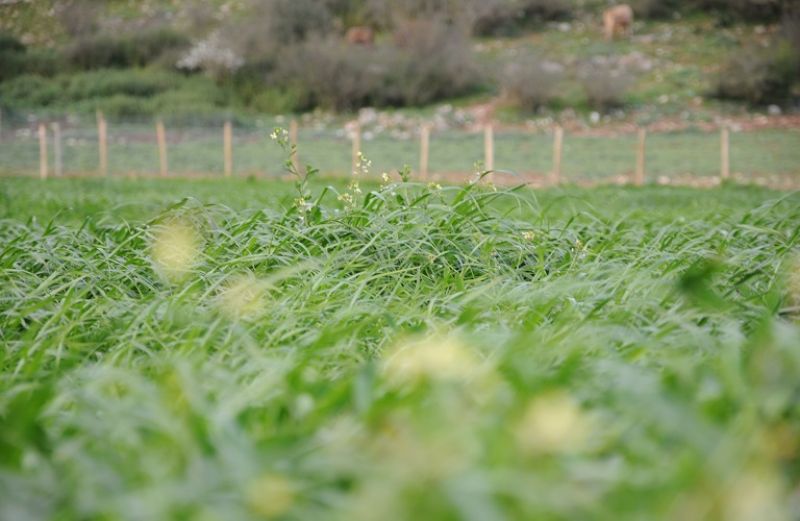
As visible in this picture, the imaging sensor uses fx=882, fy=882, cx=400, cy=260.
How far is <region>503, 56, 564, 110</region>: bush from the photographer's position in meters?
36.7

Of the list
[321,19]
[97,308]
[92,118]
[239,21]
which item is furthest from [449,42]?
[97,308]

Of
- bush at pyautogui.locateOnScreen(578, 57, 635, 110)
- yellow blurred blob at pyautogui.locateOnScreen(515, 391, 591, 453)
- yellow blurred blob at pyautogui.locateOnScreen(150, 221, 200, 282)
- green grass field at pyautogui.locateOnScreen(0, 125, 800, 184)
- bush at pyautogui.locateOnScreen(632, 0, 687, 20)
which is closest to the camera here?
yellow blurred blob at pyautogui.locateOnScreen(515, 391, 591, 453)

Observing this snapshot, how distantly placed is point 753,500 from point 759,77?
127 feet

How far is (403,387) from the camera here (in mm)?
1803

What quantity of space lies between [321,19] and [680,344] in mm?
46151

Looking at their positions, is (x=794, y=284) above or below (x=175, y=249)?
above

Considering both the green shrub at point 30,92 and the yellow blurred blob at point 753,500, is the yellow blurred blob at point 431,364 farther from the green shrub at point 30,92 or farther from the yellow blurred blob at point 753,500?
the green shrub at point 30,92

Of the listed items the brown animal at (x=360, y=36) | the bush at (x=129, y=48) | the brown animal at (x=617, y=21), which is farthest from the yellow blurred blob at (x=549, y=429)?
the brown animal at (x=617, y=21)

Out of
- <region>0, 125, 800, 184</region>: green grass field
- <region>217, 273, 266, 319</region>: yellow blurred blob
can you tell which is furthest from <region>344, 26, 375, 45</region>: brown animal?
<region>217, 273, 266, 319</region>: yellow blurred blob

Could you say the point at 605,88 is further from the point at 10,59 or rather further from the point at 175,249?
the point at 175,249

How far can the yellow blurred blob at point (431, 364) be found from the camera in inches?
55.1

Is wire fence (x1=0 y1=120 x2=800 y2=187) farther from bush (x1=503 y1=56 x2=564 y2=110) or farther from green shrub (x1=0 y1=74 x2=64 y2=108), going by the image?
green shrub (x1=0 y1=74 x2=64 y2=108)

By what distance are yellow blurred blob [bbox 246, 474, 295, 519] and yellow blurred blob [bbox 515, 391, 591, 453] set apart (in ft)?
1.15

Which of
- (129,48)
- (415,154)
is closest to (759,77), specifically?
(415,154)
